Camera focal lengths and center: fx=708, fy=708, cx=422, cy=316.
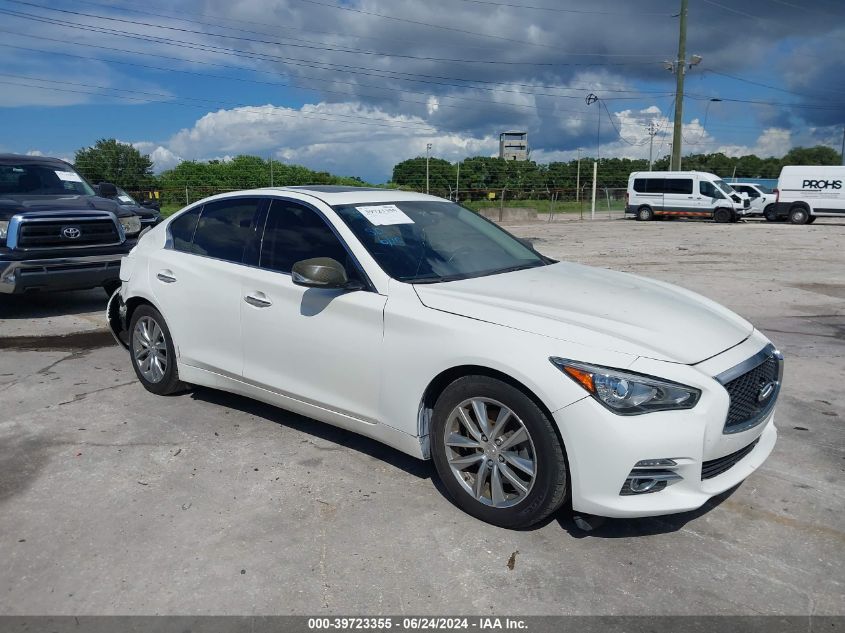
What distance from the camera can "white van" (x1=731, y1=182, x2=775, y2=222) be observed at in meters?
32.5

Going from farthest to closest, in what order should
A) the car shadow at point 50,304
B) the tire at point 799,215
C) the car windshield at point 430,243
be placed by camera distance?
the tire at point 799,215
the car shadow at point 50,304
the car windshield at point 430,243

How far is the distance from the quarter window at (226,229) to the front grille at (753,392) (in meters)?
3.06

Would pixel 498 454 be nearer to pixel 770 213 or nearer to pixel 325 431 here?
pixel 325 431

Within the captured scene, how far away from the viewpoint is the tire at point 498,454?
319 centimetres

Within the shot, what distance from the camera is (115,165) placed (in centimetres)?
3531

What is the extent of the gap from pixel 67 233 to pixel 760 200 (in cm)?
3270

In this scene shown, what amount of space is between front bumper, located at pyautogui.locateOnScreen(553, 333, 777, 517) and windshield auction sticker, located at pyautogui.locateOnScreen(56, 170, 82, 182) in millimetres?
9068

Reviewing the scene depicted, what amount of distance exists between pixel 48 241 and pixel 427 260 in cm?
613

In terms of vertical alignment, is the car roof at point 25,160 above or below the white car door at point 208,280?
above

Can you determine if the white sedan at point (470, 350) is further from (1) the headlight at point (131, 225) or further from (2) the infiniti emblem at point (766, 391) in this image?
(1) the headlight at point (131, 225)

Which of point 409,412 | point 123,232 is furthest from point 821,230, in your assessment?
point 409,412

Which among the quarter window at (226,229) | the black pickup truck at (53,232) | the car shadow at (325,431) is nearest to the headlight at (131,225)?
the black pickup truck at (53,232)

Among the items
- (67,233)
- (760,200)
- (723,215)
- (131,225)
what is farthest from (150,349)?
(760,200)

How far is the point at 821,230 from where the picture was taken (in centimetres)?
2627
